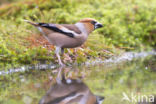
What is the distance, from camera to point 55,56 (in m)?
7.14

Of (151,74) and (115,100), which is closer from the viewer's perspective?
(115,100)

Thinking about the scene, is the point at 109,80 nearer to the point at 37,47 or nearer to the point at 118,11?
the point at 37,47

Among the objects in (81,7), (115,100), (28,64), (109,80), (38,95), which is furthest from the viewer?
(81,7)

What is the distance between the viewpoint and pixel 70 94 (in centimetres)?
375

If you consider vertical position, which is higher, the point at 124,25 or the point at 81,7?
the point at 81,7

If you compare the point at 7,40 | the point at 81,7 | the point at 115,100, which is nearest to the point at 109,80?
the point at 115,100

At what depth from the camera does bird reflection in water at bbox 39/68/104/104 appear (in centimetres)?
342

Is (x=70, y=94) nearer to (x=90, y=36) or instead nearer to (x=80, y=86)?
(x=80, y=86)

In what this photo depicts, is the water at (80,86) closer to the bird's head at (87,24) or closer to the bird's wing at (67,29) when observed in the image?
the bird's wing at (67,29)

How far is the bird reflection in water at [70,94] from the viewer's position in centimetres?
342

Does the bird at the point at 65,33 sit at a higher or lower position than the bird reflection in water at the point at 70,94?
higher

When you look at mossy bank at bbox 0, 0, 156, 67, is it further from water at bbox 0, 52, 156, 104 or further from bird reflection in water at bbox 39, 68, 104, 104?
bird reflection in water at bbox 39, 68, 104, 104

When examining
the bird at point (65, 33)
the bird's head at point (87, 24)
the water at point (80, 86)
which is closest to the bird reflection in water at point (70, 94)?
the water at point (80, 86)

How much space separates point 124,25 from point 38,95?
8012 mm
